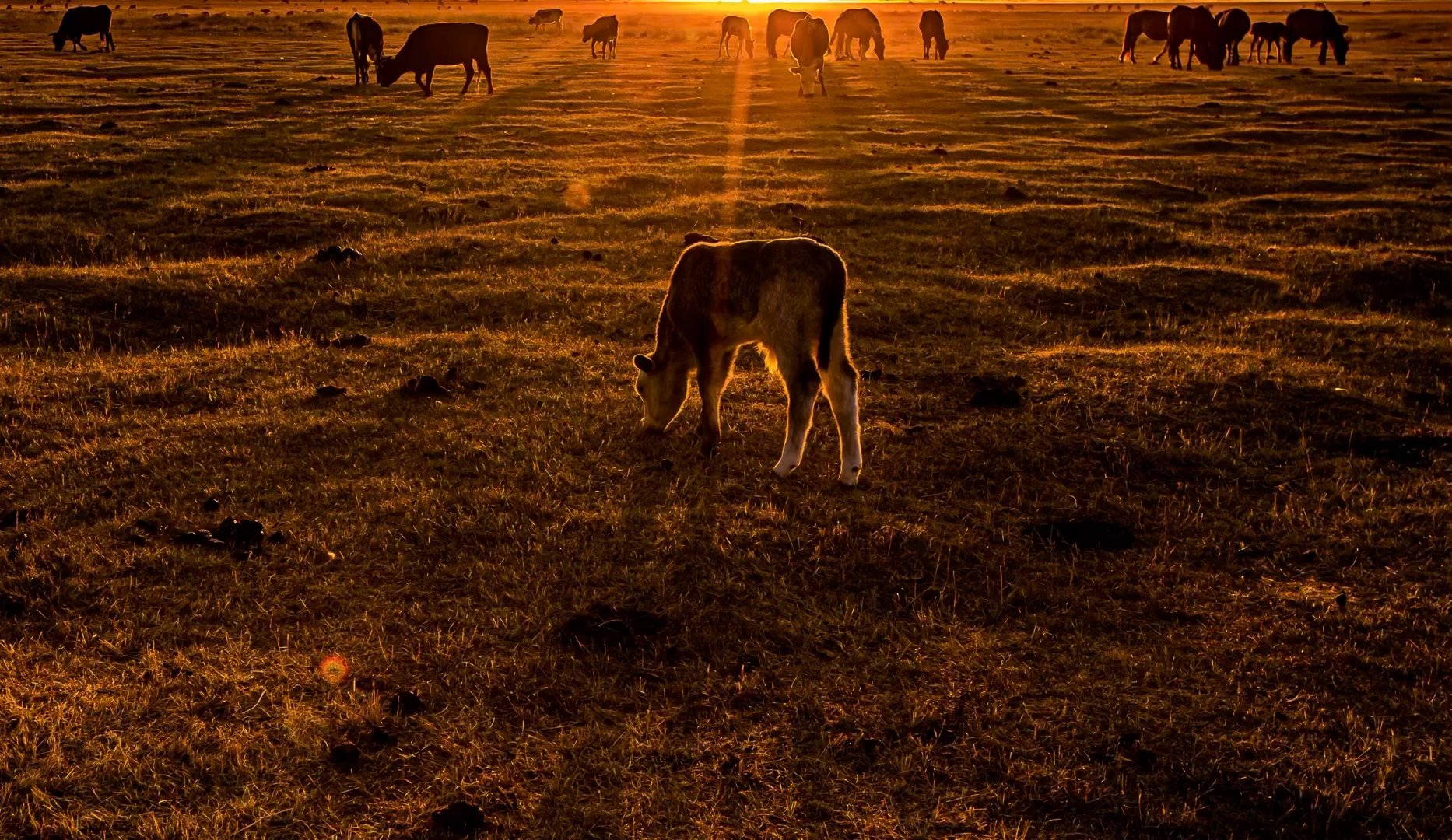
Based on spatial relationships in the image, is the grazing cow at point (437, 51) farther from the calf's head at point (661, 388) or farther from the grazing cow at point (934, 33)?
the calf's head at point (661, 388)

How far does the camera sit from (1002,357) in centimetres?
1002

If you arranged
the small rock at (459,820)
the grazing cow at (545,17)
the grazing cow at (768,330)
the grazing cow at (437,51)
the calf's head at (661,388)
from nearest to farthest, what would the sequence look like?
the small rock at (459,820), the grazing cow at (768,330), the calf's head at (661,388), the grazing cow at (437,51), the grazing cow at (545,17)

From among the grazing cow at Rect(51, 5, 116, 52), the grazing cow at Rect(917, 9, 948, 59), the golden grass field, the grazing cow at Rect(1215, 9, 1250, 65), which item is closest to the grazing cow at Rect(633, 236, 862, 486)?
the golden grass field

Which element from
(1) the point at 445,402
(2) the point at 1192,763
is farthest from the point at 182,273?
(2) the point at 1192,763

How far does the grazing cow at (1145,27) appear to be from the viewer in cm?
4872

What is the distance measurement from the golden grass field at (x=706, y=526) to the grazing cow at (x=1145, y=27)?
3581cm

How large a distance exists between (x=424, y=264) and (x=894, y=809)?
10.3 m

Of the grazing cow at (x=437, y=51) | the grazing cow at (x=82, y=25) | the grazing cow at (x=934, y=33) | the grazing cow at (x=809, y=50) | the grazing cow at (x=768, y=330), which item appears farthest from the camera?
the grazing cow at (x=934, y=33)

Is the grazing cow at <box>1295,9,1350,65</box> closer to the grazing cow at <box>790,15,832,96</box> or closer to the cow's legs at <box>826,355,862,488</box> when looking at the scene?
the grazing cow at <box>790,15,832,96</box>

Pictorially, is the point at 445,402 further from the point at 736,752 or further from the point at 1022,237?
the point at 1022,237

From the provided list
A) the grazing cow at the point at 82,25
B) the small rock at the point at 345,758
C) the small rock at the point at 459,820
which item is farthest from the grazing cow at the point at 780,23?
the small rock at the point at 459,820

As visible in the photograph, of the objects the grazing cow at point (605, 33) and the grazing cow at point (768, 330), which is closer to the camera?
the grazing cow at point (768, 330)

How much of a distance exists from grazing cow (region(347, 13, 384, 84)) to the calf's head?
2878 centimetres

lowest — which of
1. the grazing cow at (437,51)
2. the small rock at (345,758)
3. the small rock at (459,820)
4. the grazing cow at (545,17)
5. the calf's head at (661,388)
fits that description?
the small rock at (459,820)
